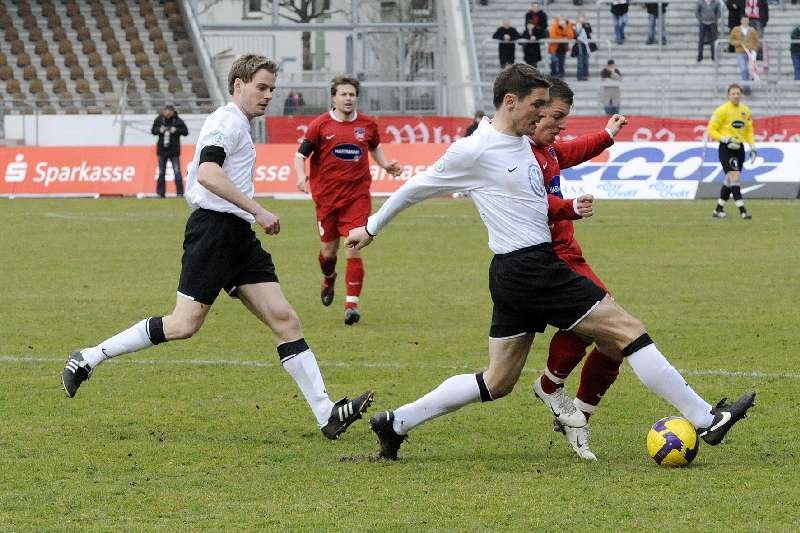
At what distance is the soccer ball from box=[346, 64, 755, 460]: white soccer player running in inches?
4.4

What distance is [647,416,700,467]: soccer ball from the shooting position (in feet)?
22.9

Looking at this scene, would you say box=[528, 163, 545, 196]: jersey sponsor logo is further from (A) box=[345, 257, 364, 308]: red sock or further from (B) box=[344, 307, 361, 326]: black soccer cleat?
(A) box=[345, 257, 364, 308]: red sock

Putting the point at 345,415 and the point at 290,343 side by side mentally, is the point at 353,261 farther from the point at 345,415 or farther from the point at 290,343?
the point at 345,415

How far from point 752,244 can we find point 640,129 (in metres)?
14.2

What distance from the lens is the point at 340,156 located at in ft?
45.4

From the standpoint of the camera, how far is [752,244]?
66.2ft

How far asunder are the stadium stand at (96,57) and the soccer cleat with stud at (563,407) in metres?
34.1

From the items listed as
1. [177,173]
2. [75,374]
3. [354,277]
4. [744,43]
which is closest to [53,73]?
[177,173]

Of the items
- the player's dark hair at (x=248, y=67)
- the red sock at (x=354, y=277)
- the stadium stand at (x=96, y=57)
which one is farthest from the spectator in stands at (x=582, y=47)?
the player's dark hair at (x=248, y=67)

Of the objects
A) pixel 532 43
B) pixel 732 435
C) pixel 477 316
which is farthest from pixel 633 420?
pixel 532 43

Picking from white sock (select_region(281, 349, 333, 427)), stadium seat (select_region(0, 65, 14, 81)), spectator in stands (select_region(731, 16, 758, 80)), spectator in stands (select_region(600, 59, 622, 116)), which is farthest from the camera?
stadium seat (select_region(0, 65, 14, 81))

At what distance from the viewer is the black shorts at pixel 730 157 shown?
24266mm

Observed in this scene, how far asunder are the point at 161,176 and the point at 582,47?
1259 centimetres

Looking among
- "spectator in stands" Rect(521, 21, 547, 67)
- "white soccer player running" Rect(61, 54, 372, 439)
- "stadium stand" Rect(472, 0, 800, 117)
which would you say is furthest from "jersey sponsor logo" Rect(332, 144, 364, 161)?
"spectator in stands" Rect(521, 21, 547, 67)
